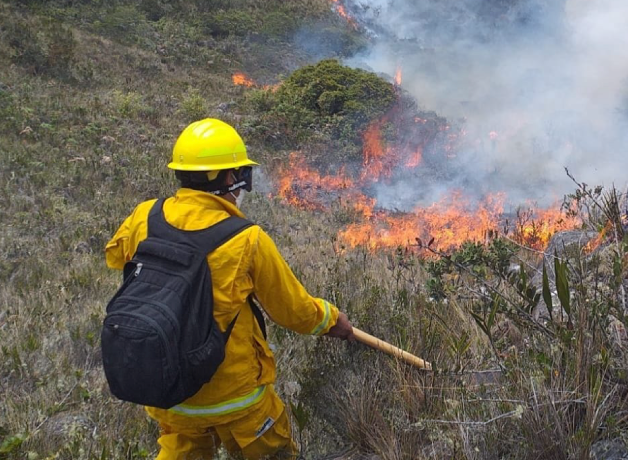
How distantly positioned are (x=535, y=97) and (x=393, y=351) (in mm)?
12727

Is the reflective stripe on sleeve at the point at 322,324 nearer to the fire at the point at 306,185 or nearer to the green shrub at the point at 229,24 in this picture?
the fire at the point at 306,185

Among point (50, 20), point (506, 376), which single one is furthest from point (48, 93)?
point (506, 376)

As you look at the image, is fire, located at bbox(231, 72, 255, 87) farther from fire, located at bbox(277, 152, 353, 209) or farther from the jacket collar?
the jacket collar

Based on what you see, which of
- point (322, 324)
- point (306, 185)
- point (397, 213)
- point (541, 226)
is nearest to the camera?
point (322, 324)

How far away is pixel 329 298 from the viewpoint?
11.4 feet

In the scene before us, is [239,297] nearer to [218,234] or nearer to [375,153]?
[218,234]

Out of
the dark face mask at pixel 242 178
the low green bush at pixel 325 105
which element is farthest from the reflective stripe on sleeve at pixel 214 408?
the low green bush at pixel 325 105

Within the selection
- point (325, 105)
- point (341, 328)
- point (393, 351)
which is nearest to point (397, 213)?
point (325, 105)

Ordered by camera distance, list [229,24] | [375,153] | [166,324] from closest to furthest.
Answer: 1. [166,324]
2. [375,153]
3. [229,24]

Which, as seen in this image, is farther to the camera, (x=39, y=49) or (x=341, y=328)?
(x=39, y=49)

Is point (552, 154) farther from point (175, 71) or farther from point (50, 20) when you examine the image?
point (50, 20)

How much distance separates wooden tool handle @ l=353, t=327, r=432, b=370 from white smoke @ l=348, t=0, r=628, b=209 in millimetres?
7619

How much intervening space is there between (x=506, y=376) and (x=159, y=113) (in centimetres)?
1153

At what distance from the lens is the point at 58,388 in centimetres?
304
